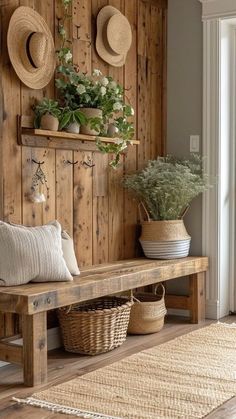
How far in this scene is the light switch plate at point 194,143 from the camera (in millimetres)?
4520

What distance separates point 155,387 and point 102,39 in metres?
2.18

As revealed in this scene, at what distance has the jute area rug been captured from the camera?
8.68 feet

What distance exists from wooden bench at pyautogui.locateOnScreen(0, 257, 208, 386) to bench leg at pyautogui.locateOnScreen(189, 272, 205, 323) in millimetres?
355

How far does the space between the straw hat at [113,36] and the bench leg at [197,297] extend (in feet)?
4.88

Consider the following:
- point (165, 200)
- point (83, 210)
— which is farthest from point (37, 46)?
point (165, 200)

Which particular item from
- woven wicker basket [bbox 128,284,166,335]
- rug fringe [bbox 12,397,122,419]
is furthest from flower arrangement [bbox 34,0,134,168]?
rug fringe [bbox 12,397,122,419]

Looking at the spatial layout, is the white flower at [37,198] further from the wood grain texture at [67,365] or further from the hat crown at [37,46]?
the wood grain texture at [67,365]

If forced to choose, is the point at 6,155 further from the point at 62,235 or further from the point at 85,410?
the point at 85,410

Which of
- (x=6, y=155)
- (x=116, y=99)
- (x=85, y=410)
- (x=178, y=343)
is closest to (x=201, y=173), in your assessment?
(x=116, y=99)

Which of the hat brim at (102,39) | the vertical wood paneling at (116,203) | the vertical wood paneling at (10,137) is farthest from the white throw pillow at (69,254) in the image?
the hat brim at (102,39)

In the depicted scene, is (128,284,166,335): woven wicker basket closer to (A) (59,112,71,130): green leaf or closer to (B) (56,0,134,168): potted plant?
(B) (56,0,134,168): potted plant

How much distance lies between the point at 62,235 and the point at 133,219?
99 cm

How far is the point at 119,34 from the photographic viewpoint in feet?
13.6

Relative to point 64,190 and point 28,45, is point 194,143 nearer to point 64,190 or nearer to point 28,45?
point 64,190
